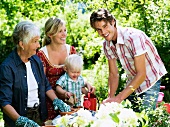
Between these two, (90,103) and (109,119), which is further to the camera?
(90,103)

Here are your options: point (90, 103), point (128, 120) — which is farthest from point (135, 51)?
point (128, 120)

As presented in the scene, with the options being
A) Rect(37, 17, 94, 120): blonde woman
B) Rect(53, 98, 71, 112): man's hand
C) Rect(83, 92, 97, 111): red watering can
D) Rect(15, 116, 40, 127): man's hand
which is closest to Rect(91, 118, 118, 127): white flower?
Rect(15, 116, 40, 127): man's hand

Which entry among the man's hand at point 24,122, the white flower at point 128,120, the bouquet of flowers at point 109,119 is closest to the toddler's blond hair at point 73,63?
the man's hand at point 24,122

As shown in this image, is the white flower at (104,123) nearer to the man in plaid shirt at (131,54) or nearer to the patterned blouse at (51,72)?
the man in plaid shirt at (131,54)

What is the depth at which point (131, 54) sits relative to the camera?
11.7 ft

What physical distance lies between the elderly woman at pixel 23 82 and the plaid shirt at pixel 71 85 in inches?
9.5

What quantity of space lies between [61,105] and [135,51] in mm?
730

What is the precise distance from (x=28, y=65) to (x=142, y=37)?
0.96 metres

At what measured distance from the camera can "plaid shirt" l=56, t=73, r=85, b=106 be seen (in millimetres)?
3834

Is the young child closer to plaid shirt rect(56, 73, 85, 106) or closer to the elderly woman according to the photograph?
plaid shirt rect(56, 73, 85, 106)

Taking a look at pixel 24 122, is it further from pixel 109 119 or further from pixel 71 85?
pixel 109 119

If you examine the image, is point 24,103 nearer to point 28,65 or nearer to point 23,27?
point 28,65

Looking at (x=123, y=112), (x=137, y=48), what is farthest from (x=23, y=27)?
(x=123, y=112)

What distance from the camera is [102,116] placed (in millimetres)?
2311
